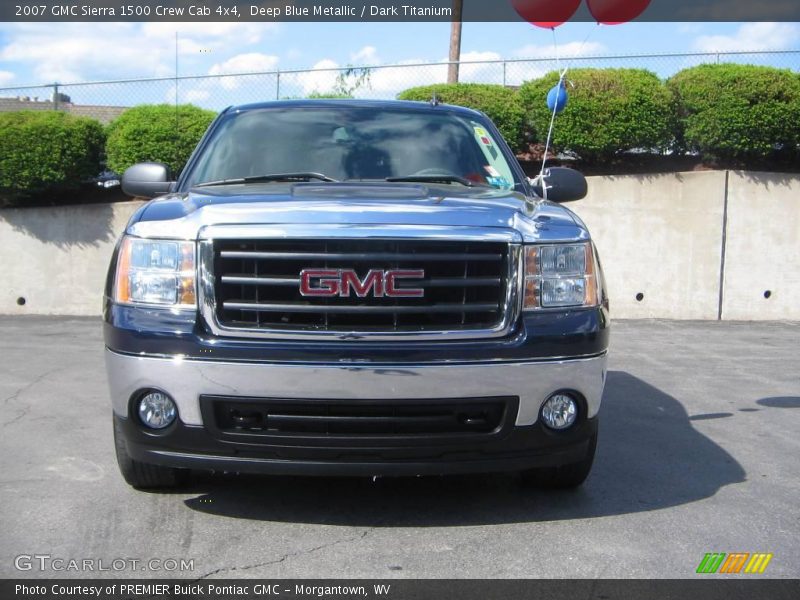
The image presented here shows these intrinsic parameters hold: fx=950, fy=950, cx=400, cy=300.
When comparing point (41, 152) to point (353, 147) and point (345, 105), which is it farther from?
point (353, 147)

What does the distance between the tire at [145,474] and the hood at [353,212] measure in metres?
1.02

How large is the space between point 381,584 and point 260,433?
0.77m

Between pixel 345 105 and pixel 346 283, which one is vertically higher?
pixel 345 105

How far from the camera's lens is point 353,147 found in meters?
5.17

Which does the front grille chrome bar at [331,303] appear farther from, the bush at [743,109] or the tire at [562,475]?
the bush at [743,109]

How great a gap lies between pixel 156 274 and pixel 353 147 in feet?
5.61

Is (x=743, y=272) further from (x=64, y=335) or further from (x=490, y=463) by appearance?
(x=490, y=463)


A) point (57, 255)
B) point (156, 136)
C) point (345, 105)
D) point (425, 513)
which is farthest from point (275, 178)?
point (57, 255)

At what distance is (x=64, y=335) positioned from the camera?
10602mm

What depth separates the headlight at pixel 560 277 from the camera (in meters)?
3.85

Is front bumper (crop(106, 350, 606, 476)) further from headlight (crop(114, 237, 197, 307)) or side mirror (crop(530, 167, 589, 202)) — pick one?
side mirror (crop(530, 167, 589, 202))

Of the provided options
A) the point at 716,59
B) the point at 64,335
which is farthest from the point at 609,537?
the point at 716,59

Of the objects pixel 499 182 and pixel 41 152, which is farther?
pixel 41 152

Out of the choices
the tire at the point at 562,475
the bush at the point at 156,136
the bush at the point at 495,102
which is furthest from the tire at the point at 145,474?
the bush at the point at 495,102
